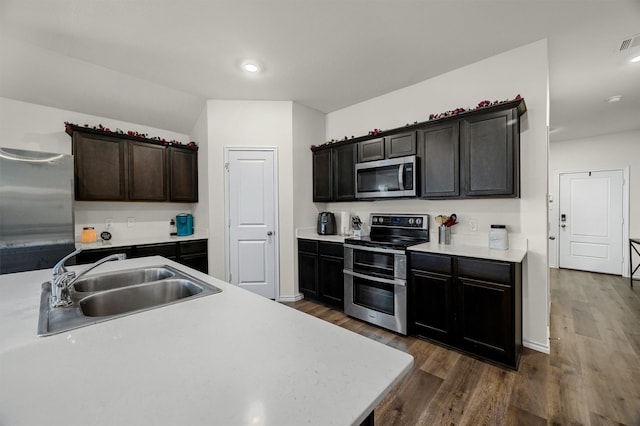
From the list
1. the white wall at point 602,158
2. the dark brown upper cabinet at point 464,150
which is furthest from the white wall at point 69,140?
the white wall at point 602,158

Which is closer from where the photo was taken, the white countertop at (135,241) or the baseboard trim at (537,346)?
the baseboard trim at (537,346)

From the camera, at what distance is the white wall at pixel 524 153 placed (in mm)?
2406

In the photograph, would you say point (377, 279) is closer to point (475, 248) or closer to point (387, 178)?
point (475, 248)

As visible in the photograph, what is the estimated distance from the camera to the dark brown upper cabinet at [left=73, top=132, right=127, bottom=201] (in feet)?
10.0

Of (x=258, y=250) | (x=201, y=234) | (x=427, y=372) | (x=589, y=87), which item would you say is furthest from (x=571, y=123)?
(x=201, y=234)

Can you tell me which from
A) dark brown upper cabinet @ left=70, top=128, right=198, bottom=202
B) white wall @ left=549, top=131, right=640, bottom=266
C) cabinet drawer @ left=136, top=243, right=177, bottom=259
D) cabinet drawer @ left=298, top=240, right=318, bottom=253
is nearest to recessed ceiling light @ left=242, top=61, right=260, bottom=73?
dark brown upper cabinet @ left=70, top=128, right=198, bottom=202

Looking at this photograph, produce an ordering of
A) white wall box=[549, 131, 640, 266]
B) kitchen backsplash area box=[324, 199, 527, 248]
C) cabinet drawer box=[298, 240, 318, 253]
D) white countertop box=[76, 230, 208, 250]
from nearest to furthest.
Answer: kitchen backsplash area box=[324, 199, 527, 248]
white countertop box=[76, 230, 208, 250]
cabinet drawer box=[298, 240, 318, 253]
white wall box=[549, 131, 640, 266]

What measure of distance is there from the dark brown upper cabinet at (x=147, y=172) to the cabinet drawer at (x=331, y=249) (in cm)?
227

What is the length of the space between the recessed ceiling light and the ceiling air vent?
11.4 ft

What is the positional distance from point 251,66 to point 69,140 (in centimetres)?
244

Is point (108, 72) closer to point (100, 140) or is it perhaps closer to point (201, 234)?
point (100, 140)

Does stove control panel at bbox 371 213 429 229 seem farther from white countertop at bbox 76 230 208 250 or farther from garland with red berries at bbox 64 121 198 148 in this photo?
garland with red berries at bbox 64 121 198 148

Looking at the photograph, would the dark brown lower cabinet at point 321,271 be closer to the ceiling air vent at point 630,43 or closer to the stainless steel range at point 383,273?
the stainless steel range at point 383,273

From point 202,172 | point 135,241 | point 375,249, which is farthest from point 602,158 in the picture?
point 135,241
